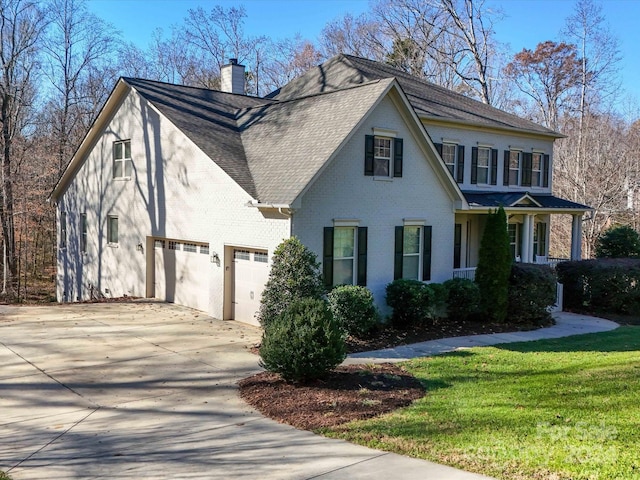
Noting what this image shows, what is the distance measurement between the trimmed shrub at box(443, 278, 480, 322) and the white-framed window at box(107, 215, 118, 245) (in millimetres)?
12225

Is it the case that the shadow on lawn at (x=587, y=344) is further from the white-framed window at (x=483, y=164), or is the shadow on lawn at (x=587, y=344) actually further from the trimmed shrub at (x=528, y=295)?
the white-framed window at (x=483, y=164)

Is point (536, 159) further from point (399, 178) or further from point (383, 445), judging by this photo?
point (383, 445)

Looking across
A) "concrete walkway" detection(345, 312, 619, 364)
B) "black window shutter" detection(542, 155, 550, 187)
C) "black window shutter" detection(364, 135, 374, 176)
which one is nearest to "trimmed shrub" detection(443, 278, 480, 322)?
"concrete walkway" detection(345, 312, 619, 364)

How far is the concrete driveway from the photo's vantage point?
6203mm

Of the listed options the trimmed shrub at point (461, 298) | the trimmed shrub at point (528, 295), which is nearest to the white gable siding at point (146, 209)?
the trimmed shrub at point (461, 298)

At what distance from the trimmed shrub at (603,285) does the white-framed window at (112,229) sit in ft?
53.0

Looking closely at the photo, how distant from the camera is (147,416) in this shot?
8.17 metres

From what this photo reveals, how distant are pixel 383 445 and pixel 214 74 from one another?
127 ft

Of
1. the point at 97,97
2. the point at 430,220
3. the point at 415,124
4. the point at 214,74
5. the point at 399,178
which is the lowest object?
the point at 430,220

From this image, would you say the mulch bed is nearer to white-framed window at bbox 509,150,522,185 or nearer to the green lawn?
the green lawn

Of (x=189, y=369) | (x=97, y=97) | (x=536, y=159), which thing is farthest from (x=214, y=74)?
(x=189, y=369)

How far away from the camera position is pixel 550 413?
24.7 feet

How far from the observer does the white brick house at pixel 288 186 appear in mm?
14625

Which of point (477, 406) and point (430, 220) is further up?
point (430, 220)
